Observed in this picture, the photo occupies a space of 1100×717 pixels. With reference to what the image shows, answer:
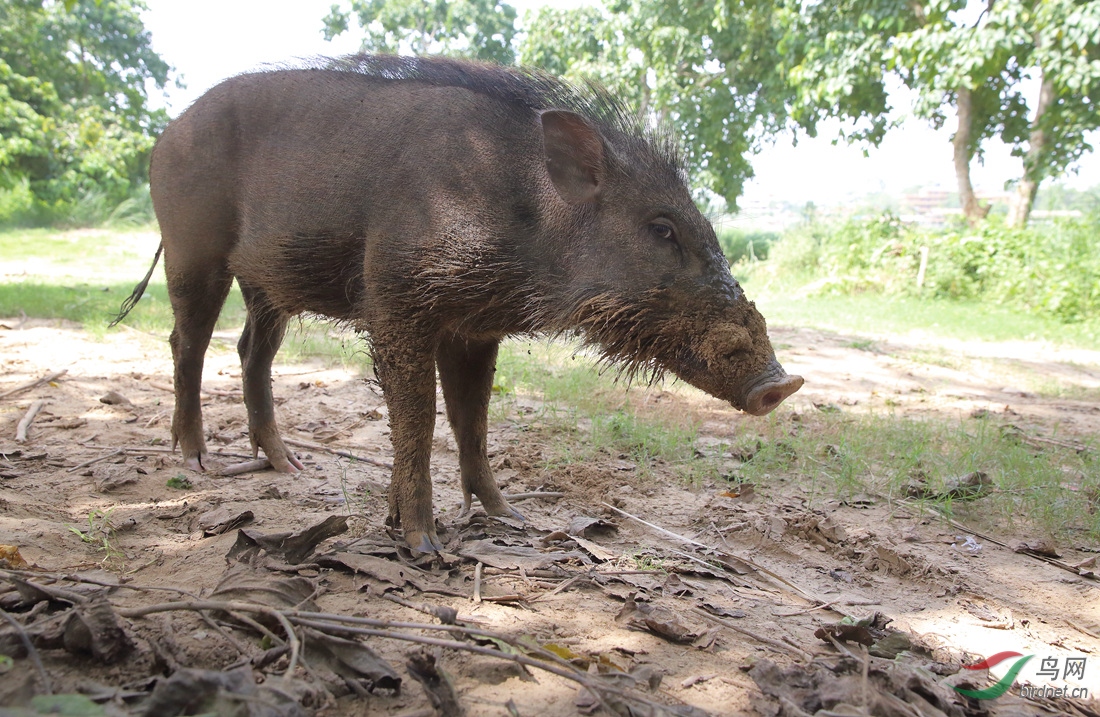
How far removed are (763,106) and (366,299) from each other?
18037mm

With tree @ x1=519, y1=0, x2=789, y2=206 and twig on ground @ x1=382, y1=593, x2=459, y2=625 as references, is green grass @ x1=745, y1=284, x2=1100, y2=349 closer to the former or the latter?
tree @ x1=519, y1=0, x2=789, y2=206

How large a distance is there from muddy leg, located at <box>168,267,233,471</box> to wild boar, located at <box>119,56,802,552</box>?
67cm

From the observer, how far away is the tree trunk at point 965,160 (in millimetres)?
16484

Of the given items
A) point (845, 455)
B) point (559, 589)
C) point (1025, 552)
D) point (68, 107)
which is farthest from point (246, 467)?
point (68, 107)

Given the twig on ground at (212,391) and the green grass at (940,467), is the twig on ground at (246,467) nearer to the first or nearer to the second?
the twig on ground at (212,391)

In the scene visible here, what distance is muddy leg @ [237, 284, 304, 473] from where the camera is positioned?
14.1 feet

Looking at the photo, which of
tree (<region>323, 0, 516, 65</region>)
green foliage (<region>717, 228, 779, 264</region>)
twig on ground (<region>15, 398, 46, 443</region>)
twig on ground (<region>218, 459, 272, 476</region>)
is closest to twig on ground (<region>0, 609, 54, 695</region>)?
twig on ground (<region>218, 459, 272, 476</region>)

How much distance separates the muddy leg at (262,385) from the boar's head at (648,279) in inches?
77.1

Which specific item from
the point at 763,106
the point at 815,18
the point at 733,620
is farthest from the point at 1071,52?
the point at 733,620

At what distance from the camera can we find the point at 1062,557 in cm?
359

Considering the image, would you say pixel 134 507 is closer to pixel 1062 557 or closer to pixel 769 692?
pixel 769 692

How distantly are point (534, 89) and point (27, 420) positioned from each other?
3.50 metres

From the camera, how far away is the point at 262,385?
4.38m

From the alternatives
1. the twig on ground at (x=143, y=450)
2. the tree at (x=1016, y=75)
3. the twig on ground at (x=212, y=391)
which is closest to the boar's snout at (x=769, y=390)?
the twig on ground at (x=143, y=450)
